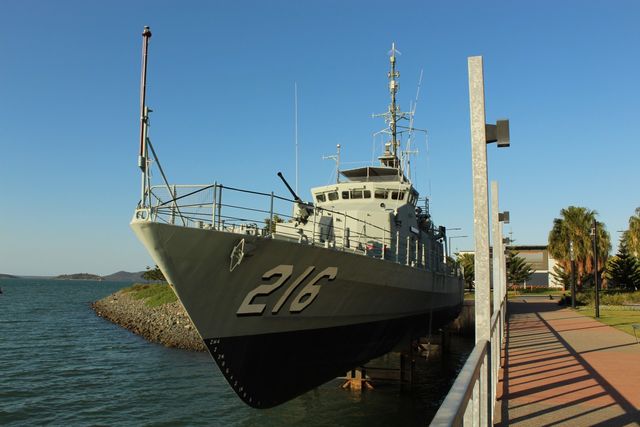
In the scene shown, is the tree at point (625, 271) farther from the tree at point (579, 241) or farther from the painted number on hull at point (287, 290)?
the painted number on hull at point (287, 290)

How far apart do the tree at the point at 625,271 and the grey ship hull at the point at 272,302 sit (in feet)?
123

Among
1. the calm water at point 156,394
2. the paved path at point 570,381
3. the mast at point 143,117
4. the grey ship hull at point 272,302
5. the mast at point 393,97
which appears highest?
the mast at point 393,97

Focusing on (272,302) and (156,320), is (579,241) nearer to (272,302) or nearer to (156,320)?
(156,320)

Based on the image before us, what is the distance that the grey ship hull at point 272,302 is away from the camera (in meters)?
7.86

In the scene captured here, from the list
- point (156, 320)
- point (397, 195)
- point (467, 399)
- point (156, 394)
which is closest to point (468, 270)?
point (156, 320)

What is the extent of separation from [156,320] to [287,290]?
28533mm

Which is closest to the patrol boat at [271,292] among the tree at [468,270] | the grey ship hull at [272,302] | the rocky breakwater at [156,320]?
the grey ship hull at [272,302]

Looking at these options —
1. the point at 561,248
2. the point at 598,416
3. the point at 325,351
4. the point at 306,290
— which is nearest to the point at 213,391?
the point at 325,351

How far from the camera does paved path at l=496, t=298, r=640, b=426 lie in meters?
5.77

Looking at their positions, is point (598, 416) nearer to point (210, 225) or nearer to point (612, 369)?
point (612, 369)

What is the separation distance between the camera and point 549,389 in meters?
7.12

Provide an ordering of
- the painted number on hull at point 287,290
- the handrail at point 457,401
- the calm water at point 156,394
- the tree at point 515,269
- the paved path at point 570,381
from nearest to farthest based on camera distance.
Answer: the handrail at point 457,401 → the paved path at point 570,381 → the painted number on hull at point 287,290 → the calm water at point 156,394 → the tree at point 515,269

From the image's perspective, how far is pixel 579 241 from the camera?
3966 centimetres

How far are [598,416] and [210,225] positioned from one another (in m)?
6.42
